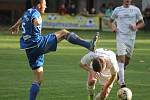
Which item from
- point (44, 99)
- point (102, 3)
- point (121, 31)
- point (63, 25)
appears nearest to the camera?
point (44, 99)

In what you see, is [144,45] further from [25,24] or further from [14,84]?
[25,24]

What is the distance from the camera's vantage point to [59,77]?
18.1m

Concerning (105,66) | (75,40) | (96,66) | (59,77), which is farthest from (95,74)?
(59,77)

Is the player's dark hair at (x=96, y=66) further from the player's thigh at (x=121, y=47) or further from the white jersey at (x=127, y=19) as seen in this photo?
the white jersey at (x=127, y=19)

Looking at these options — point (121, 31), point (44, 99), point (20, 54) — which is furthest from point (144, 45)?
point (44, 99)

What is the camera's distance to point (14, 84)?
1653cm

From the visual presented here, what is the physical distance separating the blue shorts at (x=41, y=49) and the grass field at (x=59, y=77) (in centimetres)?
184

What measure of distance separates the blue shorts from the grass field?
6.05 feet

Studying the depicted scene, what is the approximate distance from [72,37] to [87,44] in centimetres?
40

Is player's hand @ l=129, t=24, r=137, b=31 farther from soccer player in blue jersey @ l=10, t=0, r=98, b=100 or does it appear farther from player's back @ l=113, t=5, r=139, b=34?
soccer player in blue jersey @ l=10, t=0, r=98, b=100

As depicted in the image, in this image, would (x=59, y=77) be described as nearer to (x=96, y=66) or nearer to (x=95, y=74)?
(x=95, y=74)

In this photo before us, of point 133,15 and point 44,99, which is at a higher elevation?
point 133,15

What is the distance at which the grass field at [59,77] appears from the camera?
1473 centimetres

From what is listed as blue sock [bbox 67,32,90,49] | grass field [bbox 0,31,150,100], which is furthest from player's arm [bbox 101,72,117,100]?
grass field [bbox 0,31,150,100]
